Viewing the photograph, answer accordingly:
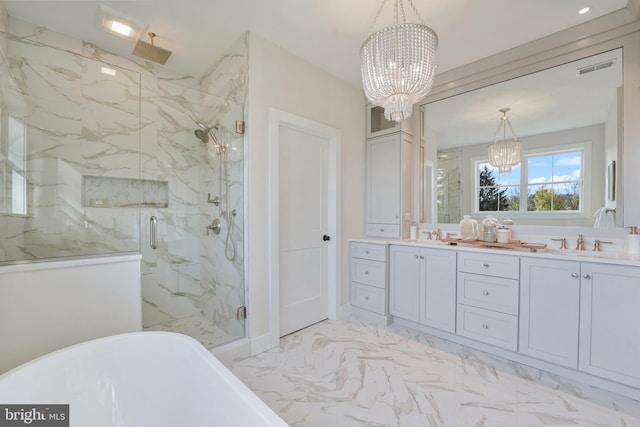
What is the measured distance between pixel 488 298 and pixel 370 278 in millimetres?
1104

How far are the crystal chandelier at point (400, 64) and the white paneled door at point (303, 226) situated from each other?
1048 mm

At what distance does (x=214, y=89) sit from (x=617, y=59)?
135 inches

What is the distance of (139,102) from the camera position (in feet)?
8.39

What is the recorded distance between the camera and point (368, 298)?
2.91 meters

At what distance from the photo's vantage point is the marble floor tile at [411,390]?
1.52 meters

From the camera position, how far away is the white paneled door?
254cm

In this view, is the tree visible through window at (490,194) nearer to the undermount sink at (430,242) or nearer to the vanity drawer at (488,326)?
the undermount sink at (430,242)

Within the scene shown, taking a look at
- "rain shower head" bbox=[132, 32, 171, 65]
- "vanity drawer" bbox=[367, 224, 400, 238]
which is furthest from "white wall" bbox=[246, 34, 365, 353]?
"rain shower head" bbox=[132, 32, 171, 65]

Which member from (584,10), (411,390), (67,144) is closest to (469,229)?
(411,390)

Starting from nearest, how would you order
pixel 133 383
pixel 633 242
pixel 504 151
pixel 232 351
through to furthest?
pixel 133 383 < pixel 633 242 < pixel 232 351 < pixel 504 151

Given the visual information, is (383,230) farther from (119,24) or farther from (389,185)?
(119,24)

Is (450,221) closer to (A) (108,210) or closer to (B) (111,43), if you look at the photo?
(A) (108,210)

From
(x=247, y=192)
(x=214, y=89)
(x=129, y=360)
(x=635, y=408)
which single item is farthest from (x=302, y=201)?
(x=635, y=408)

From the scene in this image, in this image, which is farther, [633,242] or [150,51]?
[150,51]
